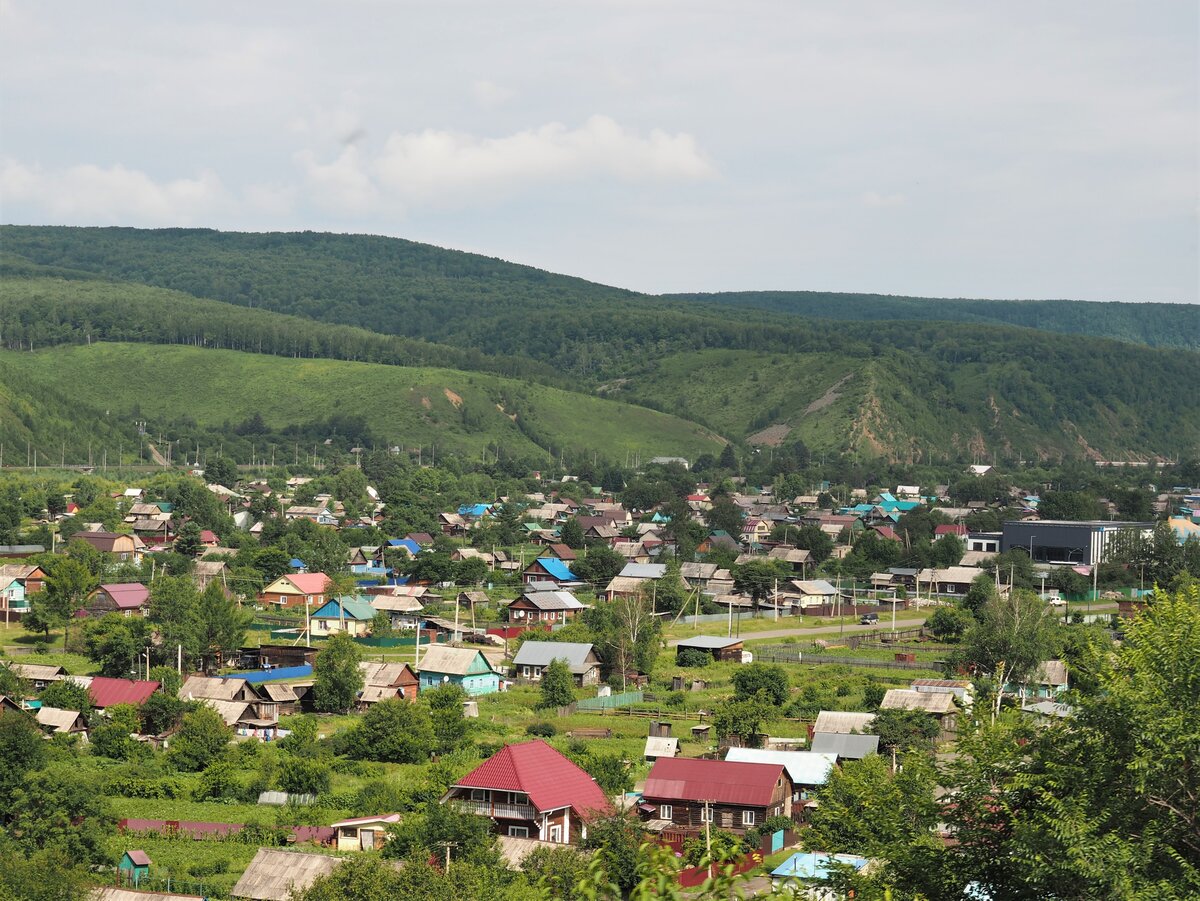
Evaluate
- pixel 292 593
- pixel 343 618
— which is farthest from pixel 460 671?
pixel 292 593

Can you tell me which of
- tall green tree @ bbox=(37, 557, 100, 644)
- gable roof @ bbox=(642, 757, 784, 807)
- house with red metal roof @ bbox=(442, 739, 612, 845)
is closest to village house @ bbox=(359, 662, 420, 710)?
tall green tree @ bbox=(37, 557, 100, 644)

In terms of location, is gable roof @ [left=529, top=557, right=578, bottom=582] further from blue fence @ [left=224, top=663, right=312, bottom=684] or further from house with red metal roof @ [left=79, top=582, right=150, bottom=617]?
blue fence @ [left=224, top=663, right=312, bottom=684]

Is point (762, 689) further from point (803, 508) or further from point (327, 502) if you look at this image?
point (803, 508)

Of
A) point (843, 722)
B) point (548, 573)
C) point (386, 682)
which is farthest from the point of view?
point (548, 573)

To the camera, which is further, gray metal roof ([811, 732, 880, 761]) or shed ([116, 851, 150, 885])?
gray metal roof ([811, 732, 880, 761])

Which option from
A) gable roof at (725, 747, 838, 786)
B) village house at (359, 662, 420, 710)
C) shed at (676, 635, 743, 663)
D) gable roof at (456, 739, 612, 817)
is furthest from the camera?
shed at (676, 635, 743, 663)

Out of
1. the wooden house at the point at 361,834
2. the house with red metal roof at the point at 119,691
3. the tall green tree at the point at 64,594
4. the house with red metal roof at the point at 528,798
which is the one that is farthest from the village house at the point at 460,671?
the wooden house at the point at 361,834

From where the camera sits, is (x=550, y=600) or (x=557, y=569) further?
(x=557, y=569)

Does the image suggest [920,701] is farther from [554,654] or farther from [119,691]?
[119,691]
